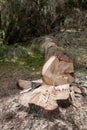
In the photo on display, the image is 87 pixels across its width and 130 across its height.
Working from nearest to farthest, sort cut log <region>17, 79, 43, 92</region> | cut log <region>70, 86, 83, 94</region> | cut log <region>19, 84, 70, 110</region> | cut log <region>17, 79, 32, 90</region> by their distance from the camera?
cut log <region>19, 84, 70, 110</region> < cut log <region>70, 86, 83, 94</region> < cut log <region>17, 79, 43, 92</region> < cut log <region>17, 79, 32, 90</region>

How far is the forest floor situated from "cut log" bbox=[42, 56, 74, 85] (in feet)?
1.21

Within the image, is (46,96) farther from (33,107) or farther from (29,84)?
(29,84)

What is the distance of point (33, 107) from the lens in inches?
169

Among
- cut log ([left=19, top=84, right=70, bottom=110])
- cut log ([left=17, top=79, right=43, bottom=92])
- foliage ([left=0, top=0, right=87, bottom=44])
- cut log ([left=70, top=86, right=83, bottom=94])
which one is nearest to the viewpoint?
cut log ([left=19, top=84, right=70, bottom=110])

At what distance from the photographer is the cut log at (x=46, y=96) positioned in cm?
423

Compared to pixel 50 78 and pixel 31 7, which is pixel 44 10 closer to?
pixel 31 7

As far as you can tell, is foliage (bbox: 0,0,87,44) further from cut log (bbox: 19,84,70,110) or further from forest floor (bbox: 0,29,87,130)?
cut log (bbox: 19,84,70,110)

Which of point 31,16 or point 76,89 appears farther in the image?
point 31,16

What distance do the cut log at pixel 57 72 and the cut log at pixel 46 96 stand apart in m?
0.16

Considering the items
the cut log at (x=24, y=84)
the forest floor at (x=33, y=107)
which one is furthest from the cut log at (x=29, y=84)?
the forest floor at (x=33, y=107)

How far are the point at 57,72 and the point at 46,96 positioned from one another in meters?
0.60

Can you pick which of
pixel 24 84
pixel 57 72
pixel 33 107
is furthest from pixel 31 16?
pixel 33 107

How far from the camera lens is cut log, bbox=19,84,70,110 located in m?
4.23

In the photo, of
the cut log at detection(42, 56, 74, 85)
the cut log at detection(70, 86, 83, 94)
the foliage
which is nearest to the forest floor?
the cut log at detection(70, 86, 83, 94)
